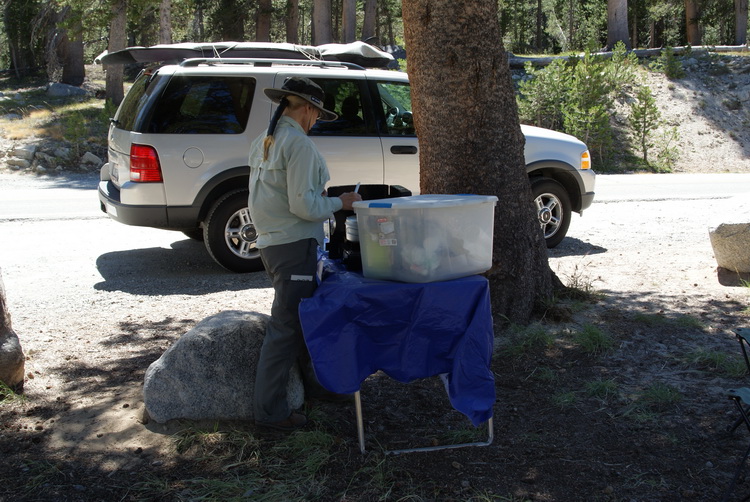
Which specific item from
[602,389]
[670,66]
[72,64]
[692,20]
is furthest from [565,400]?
[692,20]

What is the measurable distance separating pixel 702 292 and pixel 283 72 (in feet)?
15.2

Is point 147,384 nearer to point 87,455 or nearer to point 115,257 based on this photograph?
point 87,455

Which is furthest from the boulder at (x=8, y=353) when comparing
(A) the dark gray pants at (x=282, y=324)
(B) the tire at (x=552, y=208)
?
(B) the tire at (x=552, y=208)

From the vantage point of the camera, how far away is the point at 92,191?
14.0 meters

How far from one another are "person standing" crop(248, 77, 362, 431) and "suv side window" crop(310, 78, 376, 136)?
4.09 meters

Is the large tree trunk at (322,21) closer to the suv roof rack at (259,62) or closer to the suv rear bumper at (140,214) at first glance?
the suv roof rack at (259,62)

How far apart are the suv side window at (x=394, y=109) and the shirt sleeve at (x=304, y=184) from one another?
4563 mm

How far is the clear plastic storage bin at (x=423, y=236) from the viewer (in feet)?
11.8

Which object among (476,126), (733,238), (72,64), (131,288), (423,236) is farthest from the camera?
(72,64)

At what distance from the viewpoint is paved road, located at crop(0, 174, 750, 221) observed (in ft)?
37.7

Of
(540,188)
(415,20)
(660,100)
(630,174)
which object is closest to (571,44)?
(660,100)

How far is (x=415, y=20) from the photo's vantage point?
17.6 feet

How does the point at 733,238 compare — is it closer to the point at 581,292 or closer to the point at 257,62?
the point at 581,292

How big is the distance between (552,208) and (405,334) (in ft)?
17.5
